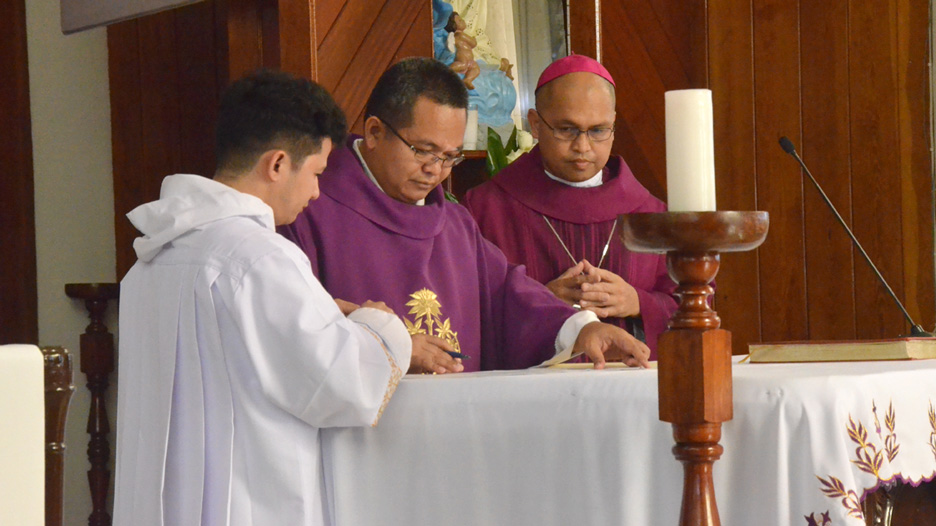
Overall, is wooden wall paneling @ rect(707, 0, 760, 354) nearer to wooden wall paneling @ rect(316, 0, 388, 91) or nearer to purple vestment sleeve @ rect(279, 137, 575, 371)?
wooden wall paneling @ rect(316, 0, 388, 91)

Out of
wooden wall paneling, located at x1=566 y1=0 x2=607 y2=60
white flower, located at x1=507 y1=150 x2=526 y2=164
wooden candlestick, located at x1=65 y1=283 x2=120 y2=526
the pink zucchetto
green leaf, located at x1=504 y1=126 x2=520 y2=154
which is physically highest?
wooden wall paneling, located at x1=566 y1=0 x2=607 y2=60

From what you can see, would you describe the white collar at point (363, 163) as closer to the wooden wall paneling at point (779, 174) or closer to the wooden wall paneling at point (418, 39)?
the wooden wall paneling at point (418, 39)

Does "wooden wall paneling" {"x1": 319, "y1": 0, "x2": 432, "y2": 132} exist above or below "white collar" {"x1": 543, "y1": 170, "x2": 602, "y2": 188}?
above

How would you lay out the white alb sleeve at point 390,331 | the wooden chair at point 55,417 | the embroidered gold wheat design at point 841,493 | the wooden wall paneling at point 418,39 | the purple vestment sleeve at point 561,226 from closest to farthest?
the wooden chair at point 55,417, the embroidered gold wheat design at point 841,493, the white alb sleeve at point 390,331, the purple vestment sleeve at point 561,226, the wooden wall paneling at point 418,39

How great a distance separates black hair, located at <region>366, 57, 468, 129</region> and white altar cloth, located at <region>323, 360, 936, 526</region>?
3.30 ft

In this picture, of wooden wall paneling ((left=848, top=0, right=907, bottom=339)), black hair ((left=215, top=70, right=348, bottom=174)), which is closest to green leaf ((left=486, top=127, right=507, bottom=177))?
wooden wall paneling ((left=848, top=0, right=907, bottom=339))

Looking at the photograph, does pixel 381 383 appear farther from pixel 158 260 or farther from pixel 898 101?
pixel 898 101

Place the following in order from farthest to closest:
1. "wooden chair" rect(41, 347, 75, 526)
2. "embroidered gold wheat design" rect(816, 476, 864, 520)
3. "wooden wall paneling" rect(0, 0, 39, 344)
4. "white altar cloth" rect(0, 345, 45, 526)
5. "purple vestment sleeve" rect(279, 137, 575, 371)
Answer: "wooden wall paneling" rect(0, 0, 39, 344) < "purple vestment sleeve" rect(279, 137, 575, 371) < "embroidered gold wheat design" rect(816, 476, 864, 520) < "wooden chair" rect(41, 347, 75, 526) < "white altar cloth" rect(0, 345, 45, 526)

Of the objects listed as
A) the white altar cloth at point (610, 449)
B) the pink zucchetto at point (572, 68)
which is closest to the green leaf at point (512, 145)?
the pink zucchetto at point (572, 68)

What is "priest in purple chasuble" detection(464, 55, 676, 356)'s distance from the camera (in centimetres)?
369

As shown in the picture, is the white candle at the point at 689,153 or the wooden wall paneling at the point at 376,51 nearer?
the white candle at the point at 689,153

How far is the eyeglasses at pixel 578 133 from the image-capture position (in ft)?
12.1

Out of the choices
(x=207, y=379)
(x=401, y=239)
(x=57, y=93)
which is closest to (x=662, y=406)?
(x=207, y=379)

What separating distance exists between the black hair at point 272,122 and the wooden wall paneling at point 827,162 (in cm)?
276
